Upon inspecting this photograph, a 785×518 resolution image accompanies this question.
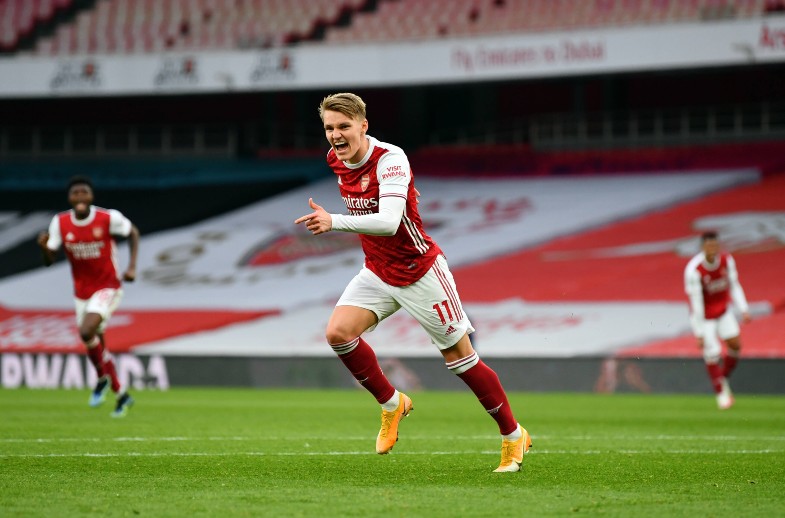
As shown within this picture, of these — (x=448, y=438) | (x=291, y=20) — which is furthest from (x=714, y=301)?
(x=291, y=20)

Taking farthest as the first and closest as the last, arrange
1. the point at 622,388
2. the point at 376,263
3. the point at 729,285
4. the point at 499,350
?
1. the point at 499,350
2. the point at 622,388
3. the point at 729,285
4. the point at 376,263

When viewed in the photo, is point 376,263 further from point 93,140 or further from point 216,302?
point 93,140

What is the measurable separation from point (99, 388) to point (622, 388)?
7990mm

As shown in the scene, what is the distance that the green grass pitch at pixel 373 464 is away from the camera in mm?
5984

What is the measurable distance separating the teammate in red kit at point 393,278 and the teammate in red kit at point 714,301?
7.81 meters

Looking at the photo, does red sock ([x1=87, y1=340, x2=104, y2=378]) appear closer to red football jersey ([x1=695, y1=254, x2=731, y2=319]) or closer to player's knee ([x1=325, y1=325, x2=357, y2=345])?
player's knee ([x1=325, y1=325, x2=357, y2=345])

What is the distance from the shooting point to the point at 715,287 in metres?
15.2

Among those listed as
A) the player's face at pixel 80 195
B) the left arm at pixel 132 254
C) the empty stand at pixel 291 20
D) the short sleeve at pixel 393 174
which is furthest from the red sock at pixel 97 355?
the empty stand at pixel 291 20

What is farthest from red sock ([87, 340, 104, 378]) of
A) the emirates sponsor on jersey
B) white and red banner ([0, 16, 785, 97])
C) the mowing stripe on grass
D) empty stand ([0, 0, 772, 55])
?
empty stand ([0, 0, 772, 55])

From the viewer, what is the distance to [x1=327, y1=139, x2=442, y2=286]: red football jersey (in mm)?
7297

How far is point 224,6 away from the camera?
29.8 m

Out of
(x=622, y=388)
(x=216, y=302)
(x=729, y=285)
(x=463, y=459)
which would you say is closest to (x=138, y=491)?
(x=463, y=459)

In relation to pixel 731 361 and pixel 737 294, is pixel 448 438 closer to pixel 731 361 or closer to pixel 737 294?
pixel 737 294

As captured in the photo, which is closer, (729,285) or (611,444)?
(611,444)
